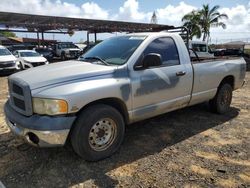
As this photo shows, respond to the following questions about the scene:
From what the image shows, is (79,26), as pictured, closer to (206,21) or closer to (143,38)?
(206,21)

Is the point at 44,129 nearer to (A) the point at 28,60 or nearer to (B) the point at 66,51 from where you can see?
(A) the point at 28,60

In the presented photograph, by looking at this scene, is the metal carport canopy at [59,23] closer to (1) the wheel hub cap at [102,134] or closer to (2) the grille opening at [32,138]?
(1) the wheel hub cap at [102,134]

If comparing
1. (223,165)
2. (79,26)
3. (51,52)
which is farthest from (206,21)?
(223,165)

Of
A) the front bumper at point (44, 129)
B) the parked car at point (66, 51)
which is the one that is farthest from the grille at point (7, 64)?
the front bumper at point (44, 129)

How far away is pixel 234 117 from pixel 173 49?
2.41m

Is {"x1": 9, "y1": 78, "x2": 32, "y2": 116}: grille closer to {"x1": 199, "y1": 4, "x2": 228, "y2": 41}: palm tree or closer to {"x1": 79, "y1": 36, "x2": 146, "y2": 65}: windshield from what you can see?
{"x1": 79, "y1": 36, "x2": 146, "y2": 65}: windshield

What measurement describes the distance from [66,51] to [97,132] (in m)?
25.2

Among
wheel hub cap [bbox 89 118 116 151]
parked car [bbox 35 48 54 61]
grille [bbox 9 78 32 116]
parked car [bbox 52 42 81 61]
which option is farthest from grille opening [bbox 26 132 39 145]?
parked car [bbox 35 48 54 61]

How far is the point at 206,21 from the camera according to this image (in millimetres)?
38906

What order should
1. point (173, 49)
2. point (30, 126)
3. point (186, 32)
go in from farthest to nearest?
1. point (186, 32)
2. point (173, 49)
3. point (30, 126)

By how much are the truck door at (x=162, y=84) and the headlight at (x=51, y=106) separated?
3.78ft

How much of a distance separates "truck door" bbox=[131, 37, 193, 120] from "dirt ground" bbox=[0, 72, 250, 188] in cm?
57

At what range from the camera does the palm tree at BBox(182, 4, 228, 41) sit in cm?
3866

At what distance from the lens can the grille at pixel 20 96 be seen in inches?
137
